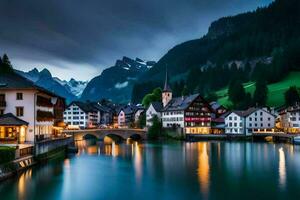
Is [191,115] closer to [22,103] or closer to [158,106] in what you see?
[158,106]

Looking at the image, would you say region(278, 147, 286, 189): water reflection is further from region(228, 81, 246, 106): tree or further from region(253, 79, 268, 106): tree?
region(228, 81, 246, 106): tree

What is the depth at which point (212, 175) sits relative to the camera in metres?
49.8

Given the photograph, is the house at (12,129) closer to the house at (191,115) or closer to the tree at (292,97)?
the house at (191,115)

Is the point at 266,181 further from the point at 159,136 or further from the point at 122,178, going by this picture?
the point at 159,136

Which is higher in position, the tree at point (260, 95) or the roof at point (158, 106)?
the tree at point (260, 95)

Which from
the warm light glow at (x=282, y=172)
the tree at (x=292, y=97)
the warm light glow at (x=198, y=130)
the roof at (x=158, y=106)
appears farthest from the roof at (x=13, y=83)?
the tree at (x=292, y=97)

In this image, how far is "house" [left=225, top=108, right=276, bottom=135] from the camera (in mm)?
129375

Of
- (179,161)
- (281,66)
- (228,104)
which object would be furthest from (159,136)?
(281,66)

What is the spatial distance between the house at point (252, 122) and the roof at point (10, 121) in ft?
282

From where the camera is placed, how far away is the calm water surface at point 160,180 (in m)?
38.5

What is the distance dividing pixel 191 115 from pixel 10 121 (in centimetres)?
8484

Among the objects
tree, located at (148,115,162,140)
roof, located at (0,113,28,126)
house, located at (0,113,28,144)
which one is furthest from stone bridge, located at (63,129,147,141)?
roof, located at (0,113,28,126)

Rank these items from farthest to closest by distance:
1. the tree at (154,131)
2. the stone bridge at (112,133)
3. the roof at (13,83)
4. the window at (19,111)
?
the tree at (154,131) → the stone bridge at (112,133) → the window at (19,111) → the roof at (13,83)

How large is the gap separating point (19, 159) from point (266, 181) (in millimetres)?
27786
